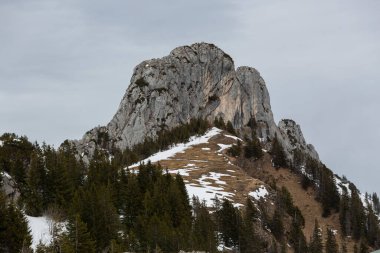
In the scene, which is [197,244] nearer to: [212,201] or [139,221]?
[139,221]

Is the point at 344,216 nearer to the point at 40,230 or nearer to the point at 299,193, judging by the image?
the point at 299,193

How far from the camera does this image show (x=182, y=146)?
180250mm

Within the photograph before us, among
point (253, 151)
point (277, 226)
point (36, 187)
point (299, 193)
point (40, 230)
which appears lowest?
point (277, 226)

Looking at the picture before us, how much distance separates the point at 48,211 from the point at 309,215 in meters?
88.0

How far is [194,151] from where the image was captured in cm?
17012

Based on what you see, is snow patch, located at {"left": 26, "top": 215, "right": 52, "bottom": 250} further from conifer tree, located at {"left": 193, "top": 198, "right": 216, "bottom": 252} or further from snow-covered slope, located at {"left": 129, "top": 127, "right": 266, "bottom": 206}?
snow-covered slope, located at {"left": 129, "top": 127, "right": 266, "bottom": 206}

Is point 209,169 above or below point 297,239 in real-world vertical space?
above

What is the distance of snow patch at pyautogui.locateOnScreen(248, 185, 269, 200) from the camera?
132m

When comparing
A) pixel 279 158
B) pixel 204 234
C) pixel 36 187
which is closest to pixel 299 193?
pixel 279 158

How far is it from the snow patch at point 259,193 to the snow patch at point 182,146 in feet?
123

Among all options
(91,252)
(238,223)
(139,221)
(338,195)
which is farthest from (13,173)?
(338,195)

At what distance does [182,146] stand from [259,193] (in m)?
50.8

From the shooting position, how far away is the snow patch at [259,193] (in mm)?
132000

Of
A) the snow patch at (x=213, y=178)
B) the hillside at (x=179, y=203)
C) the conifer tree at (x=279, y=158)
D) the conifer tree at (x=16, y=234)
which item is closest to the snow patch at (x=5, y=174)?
the hillside at (x=179, y=203)
